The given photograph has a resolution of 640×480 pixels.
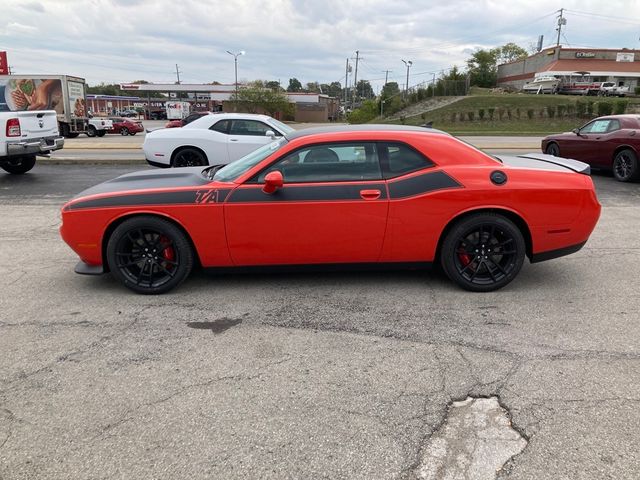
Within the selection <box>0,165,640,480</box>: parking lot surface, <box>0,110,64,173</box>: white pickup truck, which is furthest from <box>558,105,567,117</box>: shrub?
<box>0,165,640,480</box>: parking lot surface

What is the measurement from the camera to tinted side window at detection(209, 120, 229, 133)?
10.7m

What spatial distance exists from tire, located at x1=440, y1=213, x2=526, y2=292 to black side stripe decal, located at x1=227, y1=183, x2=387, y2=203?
772mm

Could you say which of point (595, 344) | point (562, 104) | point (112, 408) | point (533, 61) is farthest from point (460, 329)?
point (533, 61)

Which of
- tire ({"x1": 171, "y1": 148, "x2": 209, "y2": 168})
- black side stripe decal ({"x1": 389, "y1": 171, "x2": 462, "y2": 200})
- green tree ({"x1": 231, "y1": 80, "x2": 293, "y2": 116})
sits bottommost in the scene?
tire ({"x1": 171, "y1": 148, "x2": 209, "y2": 168})

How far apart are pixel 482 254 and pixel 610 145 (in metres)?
8.29

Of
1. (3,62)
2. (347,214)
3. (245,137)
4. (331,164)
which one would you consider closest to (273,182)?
(331,164)

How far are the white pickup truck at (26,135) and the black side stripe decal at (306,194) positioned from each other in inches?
326

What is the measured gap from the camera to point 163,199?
14.6 feet

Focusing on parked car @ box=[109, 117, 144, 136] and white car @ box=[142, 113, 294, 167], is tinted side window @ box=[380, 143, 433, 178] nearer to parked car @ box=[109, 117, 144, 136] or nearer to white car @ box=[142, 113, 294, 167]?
white car @ box=[142, 113, 294, 167]

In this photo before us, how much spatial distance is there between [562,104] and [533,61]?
126ft

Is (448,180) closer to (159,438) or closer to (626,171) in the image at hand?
(159,438)

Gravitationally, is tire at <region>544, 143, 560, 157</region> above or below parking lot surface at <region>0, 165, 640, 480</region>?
above

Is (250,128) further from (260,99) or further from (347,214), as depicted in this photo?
(260,99)

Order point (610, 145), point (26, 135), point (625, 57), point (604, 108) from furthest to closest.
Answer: point (625, 57) < point (604, 108) < point (610, 145) < point (26, 135)
